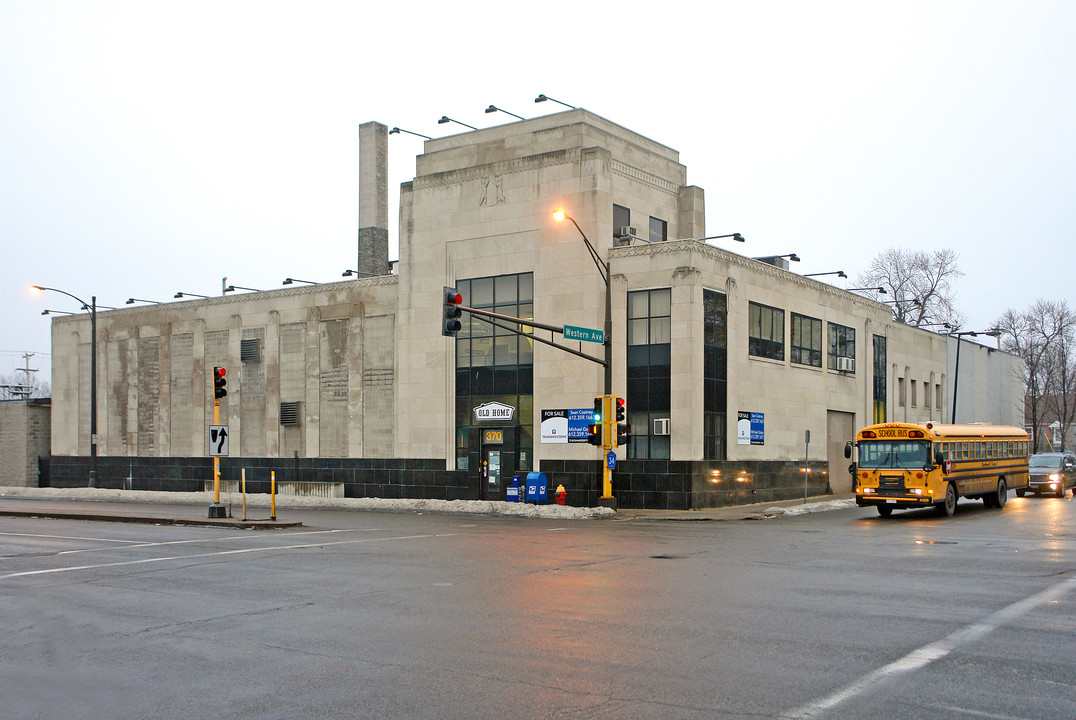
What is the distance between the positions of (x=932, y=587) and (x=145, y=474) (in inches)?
1703

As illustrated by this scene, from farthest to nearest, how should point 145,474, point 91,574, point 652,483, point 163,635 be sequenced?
point 145,474, point 652,483, point 91,574, point 163,635

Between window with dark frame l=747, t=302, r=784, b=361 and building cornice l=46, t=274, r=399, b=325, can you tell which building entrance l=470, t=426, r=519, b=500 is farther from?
window with dark frame l=747, t=302, r=784, b=361

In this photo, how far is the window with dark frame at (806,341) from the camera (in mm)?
41000

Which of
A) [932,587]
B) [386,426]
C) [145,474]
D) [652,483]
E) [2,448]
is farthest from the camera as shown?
[2,448]

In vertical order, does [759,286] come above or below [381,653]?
above

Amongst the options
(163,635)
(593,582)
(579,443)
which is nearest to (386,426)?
(579,443)

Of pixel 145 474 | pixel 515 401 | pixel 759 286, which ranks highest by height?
pixel 759 286

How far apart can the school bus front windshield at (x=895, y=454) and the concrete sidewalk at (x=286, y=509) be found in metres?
3.82

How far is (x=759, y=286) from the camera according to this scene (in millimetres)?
38594

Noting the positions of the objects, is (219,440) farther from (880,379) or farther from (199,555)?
(880,379)

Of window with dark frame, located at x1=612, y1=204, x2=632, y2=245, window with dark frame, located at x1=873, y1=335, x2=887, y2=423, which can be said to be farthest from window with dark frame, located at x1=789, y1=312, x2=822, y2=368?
window with dark frame, located at x1=612, y1=204, x2=632, y2=245

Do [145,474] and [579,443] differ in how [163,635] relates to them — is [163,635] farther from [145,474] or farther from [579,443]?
[145,474]

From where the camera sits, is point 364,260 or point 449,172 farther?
point 364,260

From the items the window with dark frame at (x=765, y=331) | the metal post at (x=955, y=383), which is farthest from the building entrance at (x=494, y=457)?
the metal post at (x=955, y=383)
